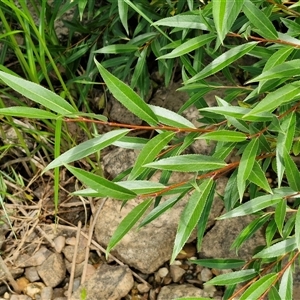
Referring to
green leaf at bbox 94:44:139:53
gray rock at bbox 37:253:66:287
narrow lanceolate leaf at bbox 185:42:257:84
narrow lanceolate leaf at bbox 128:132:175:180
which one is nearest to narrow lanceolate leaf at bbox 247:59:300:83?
narrow lanceolate leaf at bbox 185:42:257:84

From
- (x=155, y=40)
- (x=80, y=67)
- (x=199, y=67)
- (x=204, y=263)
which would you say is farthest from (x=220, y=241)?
(x=80, y=67)

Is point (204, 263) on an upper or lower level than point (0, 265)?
upper

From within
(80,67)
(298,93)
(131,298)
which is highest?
(298,93)

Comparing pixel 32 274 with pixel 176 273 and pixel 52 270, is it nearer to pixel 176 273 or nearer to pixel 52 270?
pixel 52 270

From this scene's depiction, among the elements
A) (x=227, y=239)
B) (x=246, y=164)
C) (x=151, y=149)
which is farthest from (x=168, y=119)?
(x=227, y=239)

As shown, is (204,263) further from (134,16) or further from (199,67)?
(134,16)

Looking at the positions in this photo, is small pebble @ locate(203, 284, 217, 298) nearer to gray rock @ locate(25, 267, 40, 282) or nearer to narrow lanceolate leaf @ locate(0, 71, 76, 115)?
gray rock @ locate(25, 267, 40, 282)
